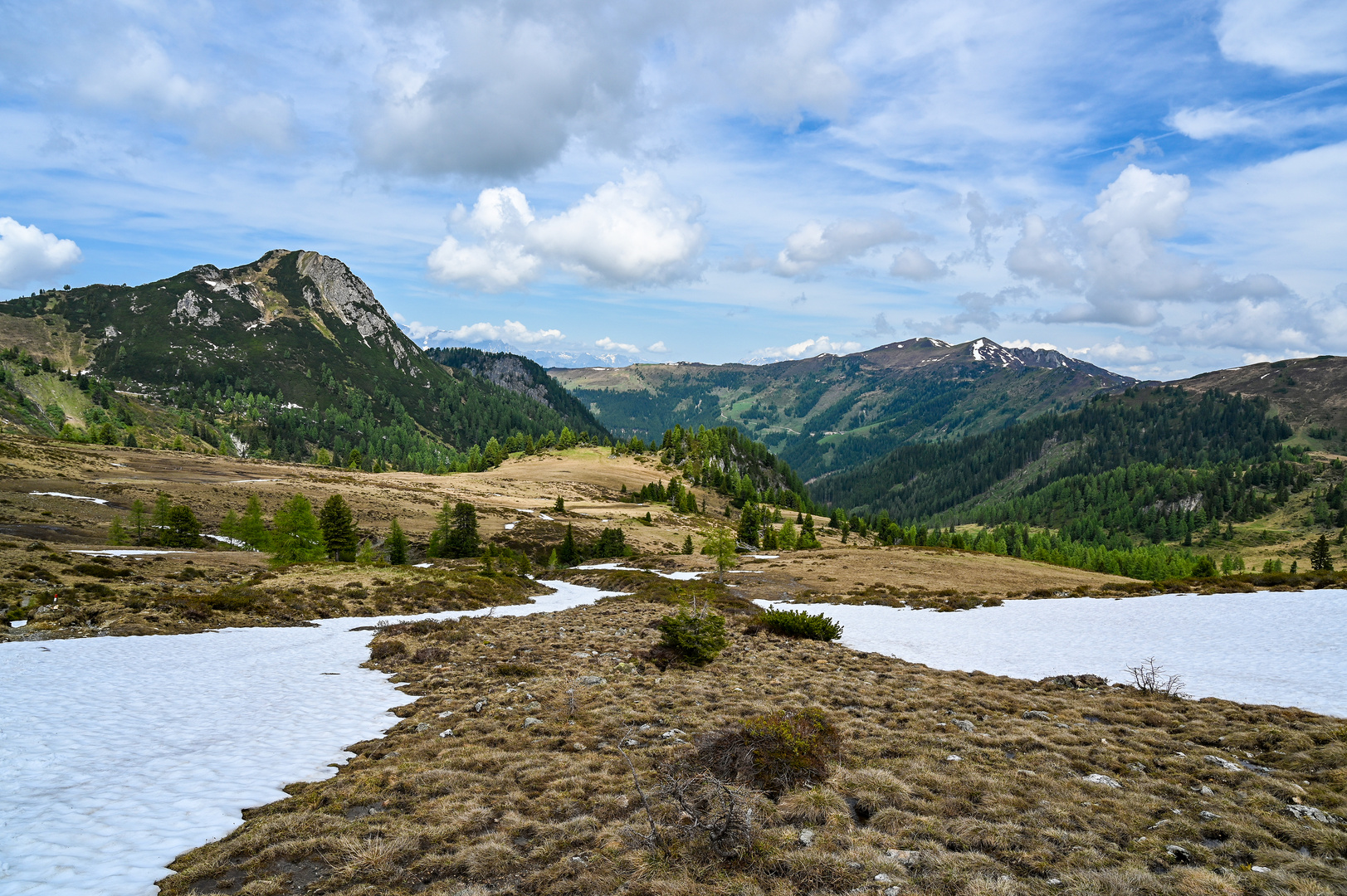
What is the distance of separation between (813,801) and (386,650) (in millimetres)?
18943

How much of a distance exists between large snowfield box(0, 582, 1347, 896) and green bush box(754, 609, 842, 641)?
1.58 m

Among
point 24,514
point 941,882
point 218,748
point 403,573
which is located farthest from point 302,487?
point 941,882

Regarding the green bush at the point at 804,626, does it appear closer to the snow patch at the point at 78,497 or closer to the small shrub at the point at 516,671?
the small shrub at the point at 516,671

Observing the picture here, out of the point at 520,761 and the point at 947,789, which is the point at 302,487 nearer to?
the point at 520,761

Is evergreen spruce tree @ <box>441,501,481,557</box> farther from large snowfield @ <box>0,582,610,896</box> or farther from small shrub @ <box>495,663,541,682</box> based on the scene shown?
small shrub @ <box>495,663,541,682</box>

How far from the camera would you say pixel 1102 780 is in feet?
31.4

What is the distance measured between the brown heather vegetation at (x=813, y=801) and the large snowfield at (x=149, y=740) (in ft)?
2.82

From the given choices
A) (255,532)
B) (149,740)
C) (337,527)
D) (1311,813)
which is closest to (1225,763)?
(1311,813)

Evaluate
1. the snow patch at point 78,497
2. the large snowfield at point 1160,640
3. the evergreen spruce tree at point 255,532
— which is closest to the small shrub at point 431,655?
the large snowfield at point 1160,640

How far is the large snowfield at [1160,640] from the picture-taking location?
17.7 m

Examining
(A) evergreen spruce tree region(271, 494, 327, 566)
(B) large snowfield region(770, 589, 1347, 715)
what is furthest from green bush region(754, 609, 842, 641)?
(A) evergreen spruce tree region(271, 494, 327, 566)

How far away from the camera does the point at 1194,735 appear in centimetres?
1196

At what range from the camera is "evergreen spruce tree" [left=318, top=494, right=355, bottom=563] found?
52.7 metres

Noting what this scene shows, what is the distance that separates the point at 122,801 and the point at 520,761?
21.5 feet
